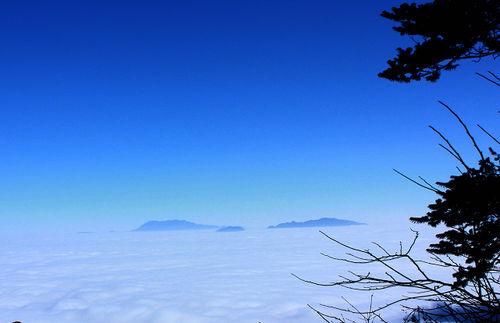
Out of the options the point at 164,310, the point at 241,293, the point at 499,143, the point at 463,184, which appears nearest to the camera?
the point at 499,143

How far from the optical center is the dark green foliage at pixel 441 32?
4.71 meters

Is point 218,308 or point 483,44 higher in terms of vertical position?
point 483,44

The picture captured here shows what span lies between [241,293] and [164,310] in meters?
42.6

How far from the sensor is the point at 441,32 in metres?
4.91

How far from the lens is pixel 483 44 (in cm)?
488

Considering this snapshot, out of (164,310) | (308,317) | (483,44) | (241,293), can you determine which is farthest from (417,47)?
(241,293)

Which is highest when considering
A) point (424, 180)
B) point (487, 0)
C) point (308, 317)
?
point (487, 0)

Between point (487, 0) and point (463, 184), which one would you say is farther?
point (487, 0)

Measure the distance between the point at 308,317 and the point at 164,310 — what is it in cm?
6576

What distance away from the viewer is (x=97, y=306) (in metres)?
176

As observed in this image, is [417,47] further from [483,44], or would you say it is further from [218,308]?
[218,308]

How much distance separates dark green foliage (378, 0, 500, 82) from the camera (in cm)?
471

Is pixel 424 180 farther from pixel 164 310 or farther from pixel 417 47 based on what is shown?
pixel 164 310

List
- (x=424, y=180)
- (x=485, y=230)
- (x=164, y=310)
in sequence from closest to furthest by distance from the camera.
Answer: (x=424, y=180) → (x=485, y=230) → (x=164, y=310)
